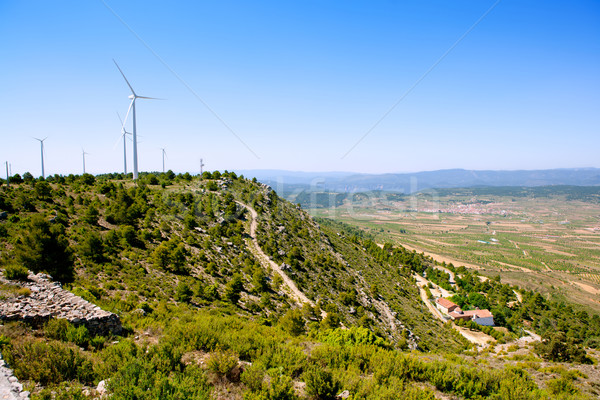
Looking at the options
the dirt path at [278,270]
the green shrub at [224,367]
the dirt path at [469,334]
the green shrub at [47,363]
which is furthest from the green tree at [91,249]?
the dirt path at [469,334]

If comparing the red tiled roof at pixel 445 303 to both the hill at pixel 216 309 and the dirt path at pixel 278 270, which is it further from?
the dirt path at pixel 278 270

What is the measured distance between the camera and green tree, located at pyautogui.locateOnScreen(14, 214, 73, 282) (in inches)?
620

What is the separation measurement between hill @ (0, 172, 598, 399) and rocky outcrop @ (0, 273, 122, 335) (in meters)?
0.32

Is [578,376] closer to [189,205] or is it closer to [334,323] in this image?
[334,323]

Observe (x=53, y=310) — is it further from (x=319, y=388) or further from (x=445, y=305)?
(x=445, y=305)

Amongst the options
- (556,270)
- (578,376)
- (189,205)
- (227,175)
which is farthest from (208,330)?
(556,270)

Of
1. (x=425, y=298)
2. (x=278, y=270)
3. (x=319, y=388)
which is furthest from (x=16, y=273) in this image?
(x=425, y=298)

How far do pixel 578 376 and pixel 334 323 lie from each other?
1540cm

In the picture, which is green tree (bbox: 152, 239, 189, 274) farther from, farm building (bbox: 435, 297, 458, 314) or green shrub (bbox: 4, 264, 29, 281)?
farm building (bbox: 435, 297, 458, 314)

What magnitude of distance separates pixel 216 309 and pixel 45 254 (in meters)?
11.2

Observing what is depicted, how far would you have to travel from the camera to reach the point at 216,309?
19.9 m

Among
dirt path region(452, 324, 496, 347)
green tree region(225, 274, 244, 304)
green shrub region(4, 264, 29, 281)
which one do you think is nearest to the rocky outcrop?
green shrub region(4, 264, 29, 281)

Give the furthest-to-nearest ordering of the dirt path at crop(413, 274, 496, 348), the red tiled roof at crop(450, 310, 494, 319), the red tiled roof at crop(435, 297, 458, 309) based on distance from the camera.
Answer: the red tiled roof at crop(435, 297, 458, 309), the red tiled roof at crop(450, 310, 494, 319), the dirt path at crop(413, 274, 496, 348)

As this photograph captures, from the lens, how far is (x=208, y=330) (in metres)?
11.3
